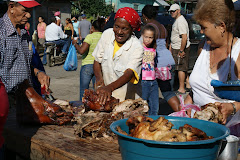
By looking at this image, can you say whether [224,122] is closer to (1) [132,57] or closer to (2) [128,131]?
(2) [128,131]

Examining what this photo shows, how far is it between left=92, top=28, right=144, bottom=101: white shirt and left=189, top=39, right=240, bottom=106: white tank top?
77cm

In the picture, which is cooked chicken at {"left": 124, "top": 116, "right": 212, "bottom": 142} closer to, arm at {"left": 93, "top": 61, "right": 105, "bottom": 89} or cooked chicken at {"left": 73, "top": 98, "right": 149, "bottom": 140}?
cooked chicken at {"left": 73, "top": 98, "right": 149, "bottom": 140}

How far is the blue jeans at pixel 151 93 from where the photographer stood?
559 centimetres

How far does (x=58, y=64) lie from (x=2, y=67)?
11539 mm

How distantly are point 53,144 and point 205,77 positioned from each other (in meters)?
1.49

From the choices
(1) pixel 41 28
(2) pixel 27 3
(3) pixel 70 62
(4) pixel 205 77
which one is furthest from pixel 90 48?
(1) pixel 41 28

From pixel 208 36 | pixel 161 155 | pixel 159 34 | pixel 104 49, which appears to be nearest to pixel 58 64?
pixel 159 34

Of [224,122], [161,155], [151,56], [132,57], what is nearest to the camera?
[161,155]

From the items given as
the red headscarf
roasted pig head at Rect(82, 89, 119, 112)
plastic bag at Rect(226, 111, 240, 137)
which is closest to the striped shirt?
the red headscarf

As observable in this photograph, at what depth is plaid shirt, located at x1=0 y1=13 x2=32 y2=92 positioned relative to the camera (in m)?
3.02

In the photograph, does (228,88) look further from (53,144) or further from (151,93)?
(151,93)

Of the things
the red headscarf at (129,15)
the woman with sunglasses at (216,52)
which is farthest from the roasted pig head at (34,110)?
the woman with sunglasses at (216,52)

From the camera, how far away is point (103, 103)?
295cm

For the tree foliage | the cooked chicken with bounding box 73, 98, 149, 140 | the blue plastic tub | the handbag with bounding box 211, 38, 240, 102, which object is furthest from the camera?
the tree foliage
